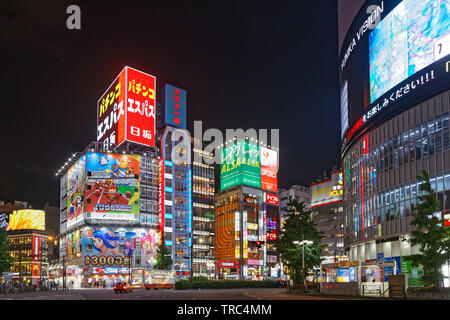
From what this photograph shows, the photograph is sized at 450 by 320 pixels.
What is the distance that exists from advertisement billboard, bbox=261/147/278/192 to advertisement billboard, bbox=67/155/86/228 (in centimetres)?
6609

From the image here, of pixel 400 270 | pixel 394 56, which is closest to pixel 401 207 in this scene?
pixel 400 270

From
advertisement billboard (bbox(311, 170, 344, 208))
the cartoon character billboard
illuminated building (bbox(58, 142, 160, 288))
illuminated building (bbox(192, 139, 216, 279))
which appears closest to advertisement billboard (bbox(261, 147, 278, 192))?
advertisement billboard (bbox(311, 170, 344, 208))

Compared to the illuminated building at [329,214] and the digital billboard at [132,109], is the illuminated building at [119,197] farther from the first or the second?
the illuminated building at [329,214]

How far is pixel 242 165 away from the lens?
176 m

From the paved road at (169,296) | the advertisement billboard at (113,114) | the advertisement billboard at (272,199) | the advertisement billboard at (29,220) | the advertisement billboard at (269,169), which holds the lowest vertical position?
the paved road at (169,296)

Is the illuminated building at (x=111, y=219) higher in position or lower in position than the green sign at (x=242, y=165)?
lower

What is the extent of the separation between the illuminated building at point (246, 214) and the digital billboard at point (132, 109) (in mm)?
47206

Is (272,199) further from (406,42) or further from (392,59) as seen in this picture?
(406,42)

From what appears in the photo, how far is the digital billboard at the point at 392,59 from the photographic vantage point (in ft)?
190

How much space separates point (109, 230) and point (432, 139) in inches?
3687

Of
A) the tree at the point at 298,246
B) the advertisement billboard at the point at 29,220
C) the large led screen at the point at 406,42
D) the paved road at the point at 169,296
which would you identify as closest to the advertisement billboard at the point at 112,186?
the paved road at the point at 169,296

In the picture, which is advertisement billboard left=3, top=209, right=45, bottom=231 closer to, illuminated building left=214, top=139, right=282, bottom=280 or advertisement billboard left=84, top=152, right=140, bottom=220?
illuminated building left=214, top=139, right=282, bottom=280

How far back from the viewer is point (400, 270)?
6438cm

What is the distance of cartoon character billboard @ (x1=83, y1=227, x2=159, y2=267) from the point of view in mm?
130125
